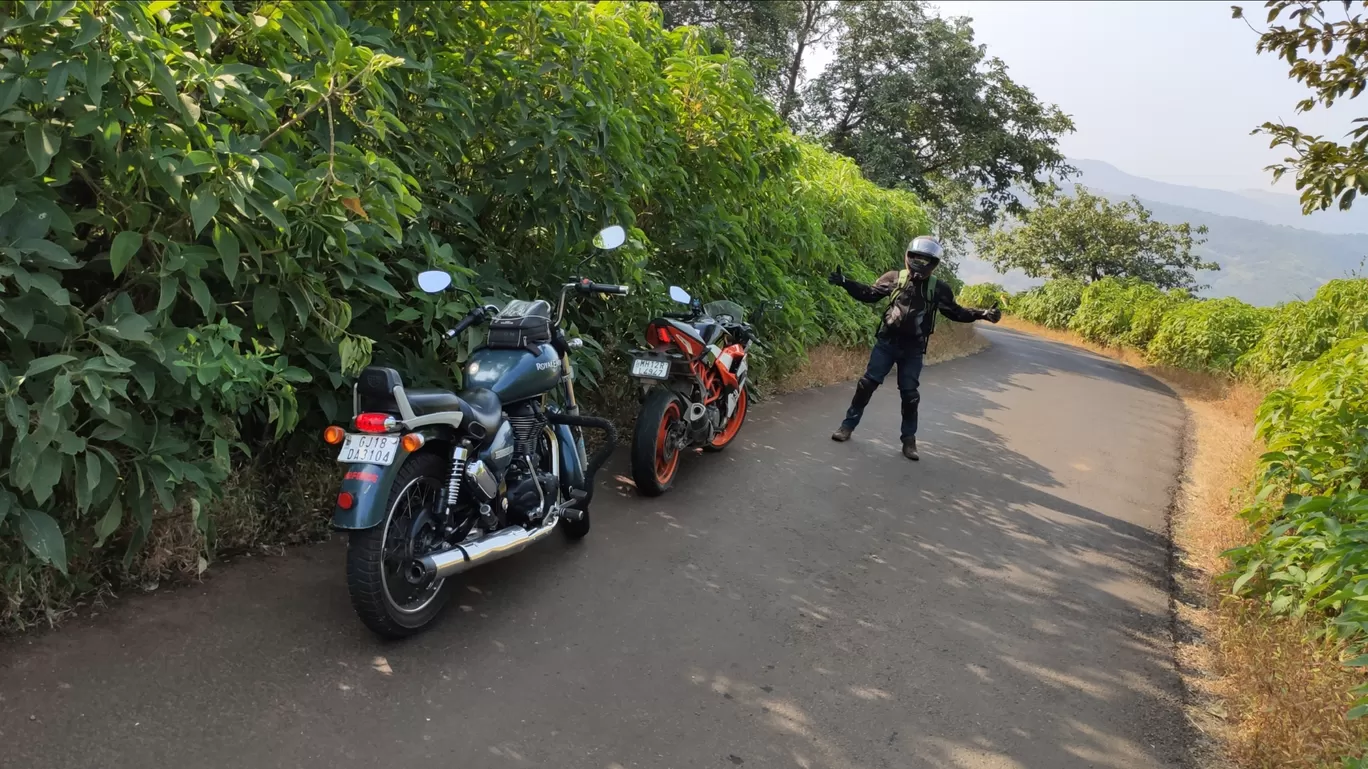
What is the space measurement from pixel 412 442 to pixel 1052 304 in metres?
33.8

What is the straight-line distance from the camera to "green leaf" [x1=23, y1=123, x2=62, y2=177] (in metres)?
2.51

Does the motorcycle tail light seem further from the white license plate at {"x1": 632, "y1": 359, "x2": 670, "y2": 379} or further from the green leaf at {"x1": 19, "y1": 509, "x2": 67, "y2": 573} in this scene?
the white license plate at {"x1": 632, "y1": 359, "x2": 670, "y2": 379}

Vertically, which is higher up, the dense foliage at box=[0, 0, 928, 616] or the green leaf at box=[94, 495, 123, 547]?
the dense foliage at box=[0, 0, 928, 616]

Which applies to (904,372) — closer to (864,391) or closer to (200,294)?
(864,391)

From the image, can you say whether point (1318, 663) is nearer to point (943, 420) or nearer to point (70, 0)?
point (70, 0)

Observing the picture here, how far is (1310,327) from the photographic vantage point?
11.9m

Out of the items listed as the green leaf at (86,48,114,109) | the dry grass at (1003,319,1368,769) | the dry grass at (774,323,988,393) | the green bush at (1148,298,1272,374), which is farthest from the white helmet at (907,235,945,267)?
the green bush at (1148,298,1272,374)

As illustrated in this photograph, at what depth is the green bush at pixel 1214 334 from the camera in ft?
52.7

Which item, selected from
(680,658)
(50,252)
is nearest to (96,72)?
(50,252)

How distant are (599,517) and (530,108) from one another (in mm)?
2440

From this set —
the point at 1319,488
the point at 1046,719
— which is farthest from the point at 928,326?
the point at 1046,719

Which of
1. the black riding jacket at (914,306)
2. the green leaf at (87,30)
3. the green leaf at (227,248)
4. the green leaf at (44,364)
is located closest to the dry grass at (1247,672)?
the black riding jacket at (914,306)

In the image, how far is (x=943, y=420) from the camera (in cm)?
915

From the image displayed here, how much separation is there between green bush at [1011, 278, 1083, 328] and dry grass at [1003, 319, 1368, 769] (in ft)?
90.9
